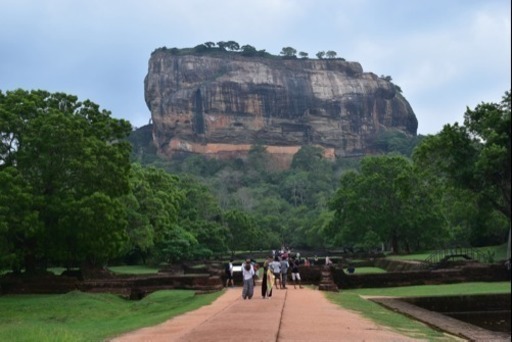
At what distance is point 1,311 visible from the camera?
20.0 meters

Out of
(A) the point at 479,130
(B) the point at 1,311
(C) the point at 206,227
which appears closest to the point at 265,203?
(C) the point at 206,227

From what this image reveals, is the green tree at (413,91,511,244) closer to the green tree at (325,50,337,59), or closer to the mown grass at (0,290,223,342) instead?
the mown grass at (0,290,223,342)

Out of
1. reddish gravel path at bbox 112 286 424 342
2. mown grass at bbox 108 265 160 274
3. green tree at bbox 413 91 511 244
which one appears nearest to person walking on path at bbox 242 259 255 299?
reddish gravel path at bbox 112 286 424 342

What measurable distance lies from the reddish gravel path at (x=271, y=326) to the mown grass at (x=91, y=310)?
1708 mm

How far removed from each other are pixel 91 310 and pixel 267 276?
6.00 metres

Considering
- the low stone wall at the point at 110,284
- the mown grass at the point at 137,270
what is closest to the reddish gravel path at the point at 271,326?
the low stone wall at the point at 110,284

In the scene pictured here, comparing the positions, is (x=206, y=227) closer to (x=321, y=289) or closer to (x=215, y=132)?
(x=321, y=289)

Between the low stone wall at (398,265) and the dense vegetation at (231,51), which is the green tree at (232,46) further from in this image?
the low stone wall at (398,265)

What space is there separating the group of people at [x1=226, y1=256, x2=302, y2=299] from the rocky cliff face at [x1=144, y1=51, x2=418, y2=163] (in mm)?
123553

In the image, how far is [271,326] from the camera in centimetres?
1098

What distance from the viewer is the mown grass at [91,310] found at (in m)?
15.9

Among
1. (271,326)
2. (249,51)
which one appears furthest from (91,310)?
(249,51)

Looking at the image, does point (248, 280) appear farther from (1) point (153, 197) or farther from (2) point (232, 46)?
(2) point (232, 46)

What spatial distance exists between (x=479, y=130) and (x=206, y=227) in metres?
31.6
